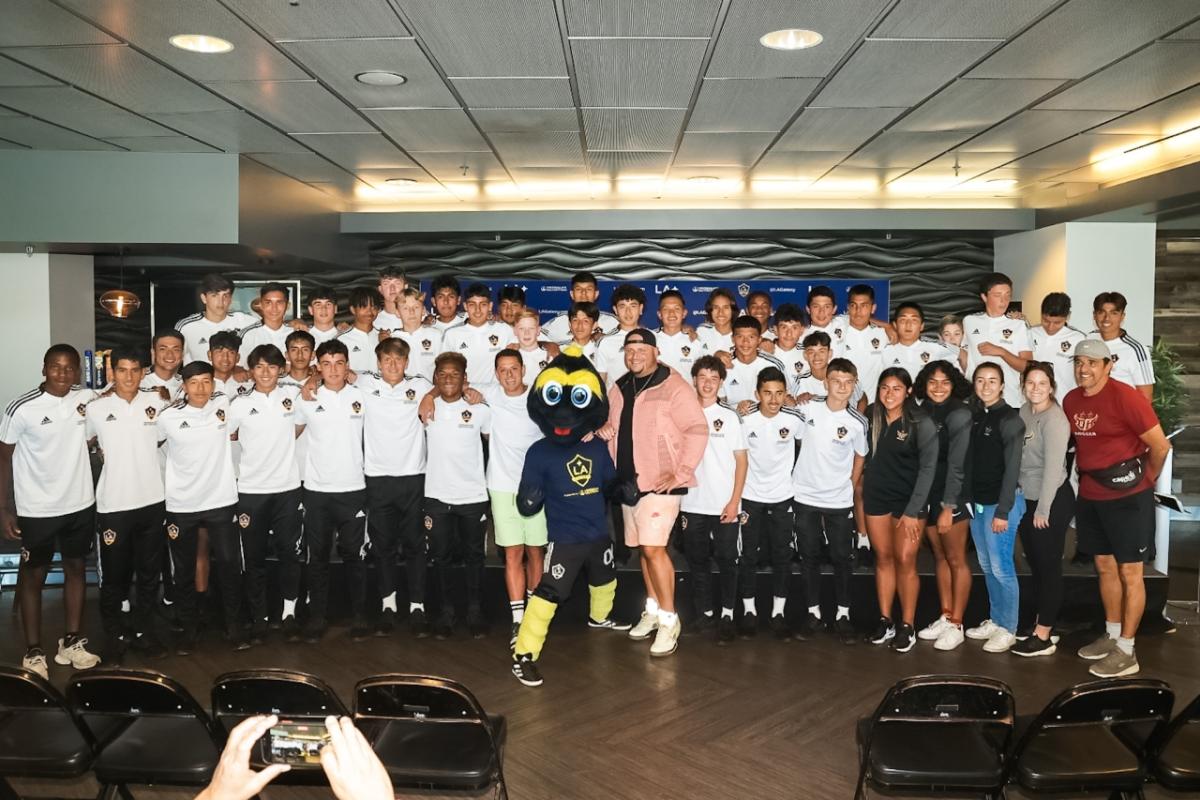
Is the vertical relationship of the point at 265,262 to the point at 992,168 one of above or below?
below

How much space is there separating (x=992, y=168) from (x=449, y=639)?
618cm

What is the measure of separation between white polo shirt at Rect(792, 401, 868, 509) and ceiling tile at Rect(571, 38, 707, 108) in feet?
6.65

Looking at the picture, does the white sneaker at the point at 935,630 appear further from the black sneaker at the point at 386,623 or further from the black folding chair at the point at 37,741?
the black folding chair at the point at 37,741

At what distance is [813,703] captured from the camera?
4.27 m

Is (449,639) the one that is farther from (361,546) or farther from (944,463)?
(944,463)

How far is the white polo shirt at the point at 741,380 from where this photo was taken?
5.69 metres

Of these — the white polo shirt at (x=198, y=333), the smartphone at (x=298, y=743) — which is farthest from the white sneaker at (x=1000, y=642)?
the white polo shirt at (x=198, y=333)

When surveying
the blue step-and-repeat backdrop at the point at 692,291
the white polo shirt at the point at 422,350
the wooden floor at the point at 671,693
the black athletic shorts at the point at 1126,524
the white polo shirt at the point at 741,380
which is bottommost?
the wooden floor at the point at 671,693

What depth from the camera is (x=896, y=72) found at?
4711 millimetres

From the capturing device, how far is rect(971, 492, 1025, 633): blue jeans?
192 inches

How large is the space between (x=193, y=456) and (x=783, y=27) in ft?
12.5

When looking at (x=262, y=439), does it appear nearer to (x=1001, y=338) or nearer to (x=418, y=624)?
(x=418, y=624)

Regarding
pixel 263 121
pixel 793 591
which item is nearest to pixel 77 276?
→ pixel 263 121

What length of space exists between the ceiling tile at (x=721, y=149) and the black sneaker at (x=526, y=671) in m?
3.87
